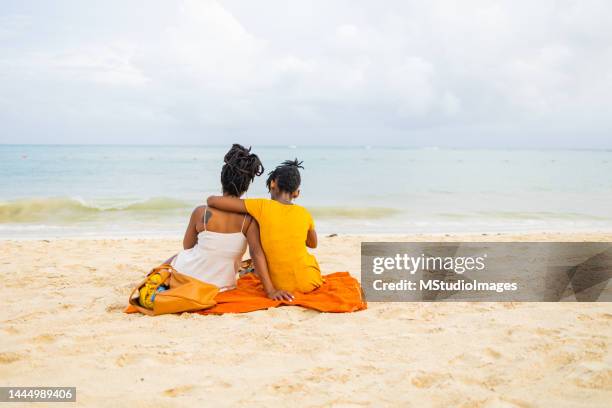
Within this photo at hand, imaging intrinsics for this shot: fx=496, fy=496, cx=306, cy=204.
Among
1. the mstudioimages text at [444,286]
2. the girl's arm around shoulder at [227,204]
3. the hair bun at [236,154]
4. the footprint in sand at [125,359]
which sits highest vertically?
the hair bun at [236,154]

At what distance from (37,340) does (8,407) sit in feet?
3.22

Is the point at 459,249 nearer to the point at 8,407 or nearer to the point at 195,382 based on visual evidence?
the point at 195,382

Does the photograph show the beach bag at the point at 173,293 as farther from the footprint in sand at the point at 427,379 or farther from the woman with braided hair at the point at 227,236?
the footprint in sand at the point at 427,379

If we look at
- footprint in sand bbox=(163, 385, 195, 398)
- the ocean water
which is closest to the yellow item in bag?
footprint in sand bbox=(163, 385, 195, 398)

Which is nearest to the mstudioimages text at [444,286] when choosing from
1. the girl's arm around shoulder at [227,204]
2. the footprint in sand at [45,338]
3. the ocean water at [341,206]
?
the girl's arm around shoulder at [227,204]

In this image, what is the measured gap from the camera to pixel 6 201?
51.5ft

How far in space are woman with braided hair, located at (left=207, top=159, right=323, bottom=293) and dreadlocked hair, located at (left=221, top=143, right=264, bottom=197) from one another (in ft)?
0.34

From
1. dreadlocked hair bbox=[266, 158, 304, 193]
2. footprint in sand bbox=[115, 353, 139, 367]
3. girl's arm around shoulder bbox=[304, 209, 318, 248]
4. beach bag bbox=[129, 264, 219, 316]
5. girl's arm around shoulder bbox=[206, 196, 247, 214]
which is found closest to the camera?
footprint in sand bbox=[115, 353, 139, 367]

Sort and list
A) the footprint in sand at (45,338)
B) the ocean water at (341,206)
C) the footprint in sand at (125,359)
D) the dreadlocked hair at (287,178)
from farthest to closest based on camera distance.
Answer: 1. the ocean water at (341,206)
2. the dreadlocked hair at (287,178)
3. the footprint in sand at (45,338)
4. the footprint in sand at (125,359)

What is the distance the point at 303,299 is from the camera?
4289mm

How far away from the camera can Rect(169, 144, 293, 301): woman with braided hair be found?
4191mm

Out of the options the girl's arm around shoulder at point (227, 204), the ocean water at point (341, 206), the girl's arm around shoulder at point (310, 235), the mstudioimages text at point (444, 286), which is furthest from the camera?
the ocean water at point (341, 206)

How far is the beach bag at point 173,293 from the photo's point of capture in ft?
13.2

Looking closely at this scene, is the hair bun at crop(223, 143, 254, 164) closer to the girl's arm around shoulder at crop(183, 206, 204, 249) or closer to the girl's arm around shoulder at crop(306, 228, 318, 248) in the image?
the girl's arm around shoulder at crop(183, 206, 204, 249)
